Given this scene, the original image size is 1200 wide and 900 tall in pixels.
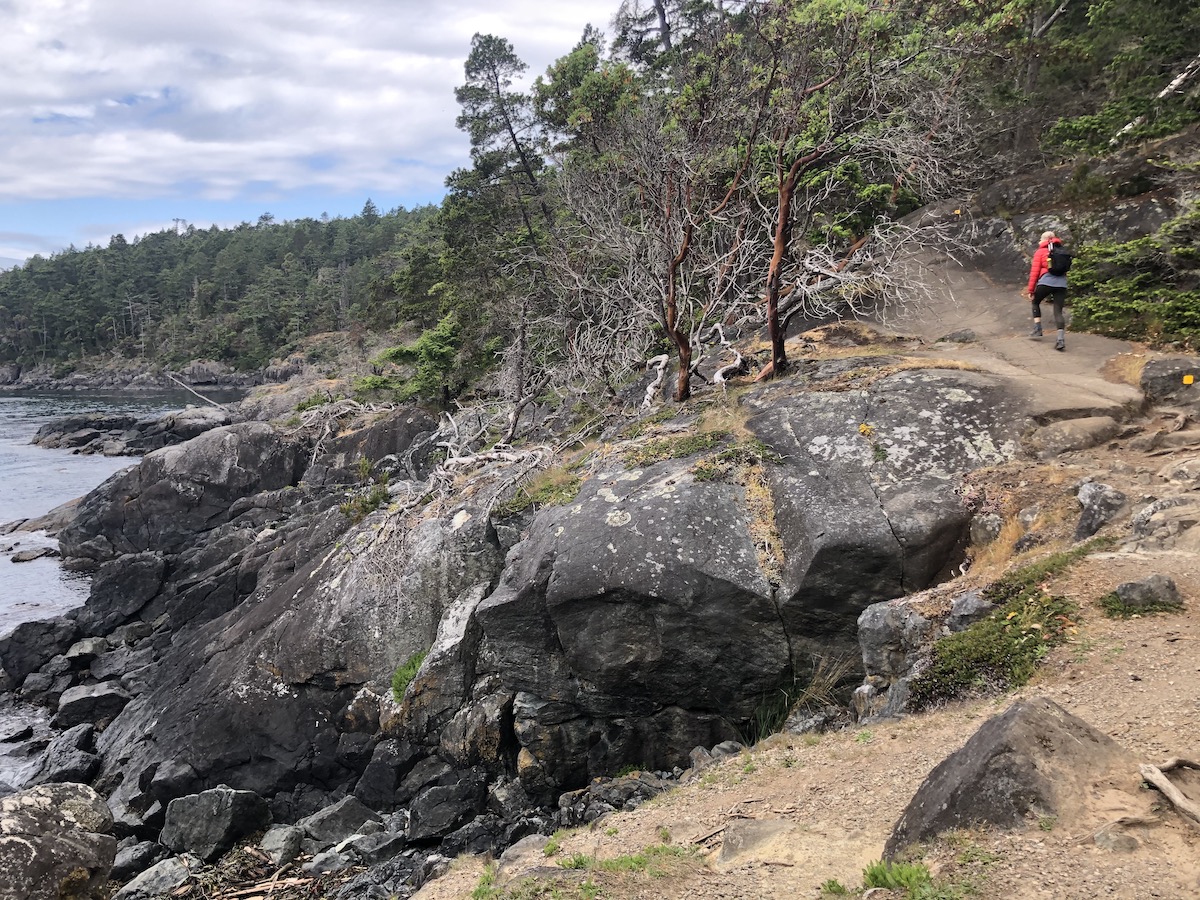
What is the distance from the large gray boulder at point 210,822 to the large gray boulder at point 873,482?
900 cm

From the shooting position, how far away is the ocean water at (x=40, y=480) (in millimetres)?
24161

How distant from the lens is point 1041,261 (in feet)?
42.5

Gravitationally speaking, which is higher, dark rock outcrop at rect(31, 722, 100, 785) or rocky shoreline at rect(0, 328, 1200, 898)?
rocky shoreline at rect(0, 328, 1200, 898)

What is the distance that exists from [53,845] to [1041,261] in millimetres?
17687

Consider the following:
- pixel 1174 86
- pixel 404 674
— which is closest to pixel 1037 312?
pixel 1174 86

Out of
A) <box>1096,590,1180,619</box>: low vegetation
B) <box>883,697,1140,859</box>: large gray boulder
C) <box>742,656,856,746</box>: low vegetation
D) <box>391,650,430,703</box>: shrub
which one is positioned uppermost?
<box>1096,590,1180,619</box>: low vegetation

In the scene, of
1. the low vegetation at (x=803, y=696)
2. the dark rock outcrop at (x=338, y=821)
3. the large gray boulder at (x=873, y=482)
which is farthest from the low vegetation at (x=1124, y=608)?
the dark rock outcrop at (x=338, y=821)

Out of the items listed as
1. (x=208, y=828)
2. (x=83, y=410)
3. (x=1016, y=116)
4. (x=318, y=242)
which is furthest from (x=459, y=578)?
(x=318, y=242)

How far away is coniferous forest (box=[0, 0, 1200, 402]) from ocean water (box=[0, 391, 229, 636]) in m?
13.9

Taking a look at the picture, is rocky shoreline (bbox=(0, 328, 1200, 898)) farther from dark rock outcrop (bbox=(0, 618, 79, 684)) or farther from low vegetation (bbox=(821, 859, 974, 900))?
dark rock outcrop (bbox=(0, 618, 79, 684))

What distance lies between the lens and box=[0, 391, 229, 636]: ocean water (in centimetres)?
2416

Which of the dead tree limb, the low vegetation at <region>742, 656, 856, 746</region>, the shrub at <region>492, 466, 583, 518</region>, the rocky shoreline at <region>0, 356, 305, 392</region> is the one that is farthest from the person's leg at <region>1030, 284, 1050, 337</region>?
the rocky shoreline at <region>0, 356, 305, 392</region>

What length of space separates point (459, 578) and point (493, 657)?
1839 millimetres

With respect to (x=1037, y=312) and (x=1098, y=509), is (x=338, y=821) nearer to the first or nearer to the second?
(x=1098, y=509)
